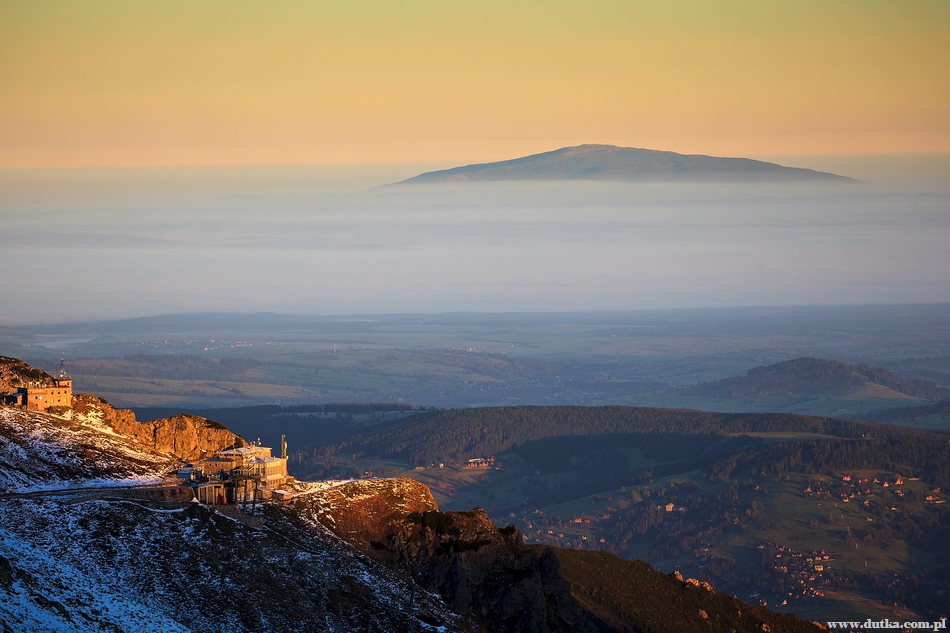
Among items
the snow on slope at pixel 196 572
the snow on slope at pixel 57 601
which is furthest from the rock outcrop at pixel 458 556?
the snow on slope at pixel 57 601

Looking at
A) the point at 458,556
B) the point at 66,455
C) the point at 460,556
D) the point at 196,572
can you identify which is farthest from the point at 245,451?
the point at 196,572

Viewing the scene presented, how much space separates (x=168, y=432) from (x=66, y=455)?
15980mm

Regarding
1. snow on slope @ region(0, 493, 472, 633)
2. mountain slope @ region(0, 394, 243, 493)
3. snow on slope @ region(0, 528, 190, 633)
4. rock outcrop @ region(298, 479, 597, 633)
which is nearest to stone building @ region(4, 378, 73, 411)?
mountain slope @ region(0, 394, 243, 493)

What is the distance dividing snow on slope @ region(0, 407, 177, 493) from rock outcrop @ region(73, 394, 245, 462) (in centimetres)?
203

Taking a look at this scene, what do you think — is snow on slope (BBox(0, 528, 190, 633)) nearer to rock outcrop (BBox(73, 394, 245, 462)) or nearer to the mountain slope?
the mountain slope

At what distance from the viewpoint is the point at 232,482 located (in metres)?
129

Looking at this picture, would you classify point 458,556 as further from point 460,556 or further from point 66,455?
point 66,455

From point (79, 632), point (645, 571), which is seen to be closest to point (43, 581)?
point (79, 632)

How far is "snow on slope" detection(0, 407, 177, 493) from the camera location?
126 meters

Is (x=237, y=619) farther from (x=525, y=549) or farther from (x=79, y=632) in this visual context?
(x=525, y=549)

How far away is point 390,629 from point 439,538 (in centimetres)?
1565

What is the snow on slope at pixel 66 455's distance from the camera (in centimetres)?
12619

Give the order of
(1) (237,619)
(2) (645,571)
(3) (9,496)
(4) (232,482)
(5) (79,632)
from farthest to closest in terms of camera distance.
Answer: (2) (645,571), (4) (232,482), (3) (9,496), (1) (237,619), (5) (79,632)

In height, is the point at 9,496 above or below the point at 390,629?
above
